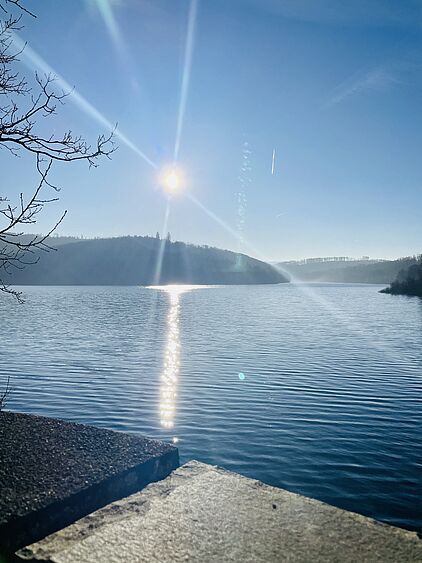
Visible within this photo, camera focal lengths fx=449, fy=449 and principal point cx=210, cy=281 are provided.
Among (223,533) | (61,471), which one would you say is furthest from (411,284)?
(223,533)

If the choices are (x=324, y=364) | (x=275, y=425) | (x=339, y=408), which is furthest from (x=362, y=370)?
(x=275, y=425)

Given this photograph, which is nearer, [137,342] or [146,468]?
[146,468]

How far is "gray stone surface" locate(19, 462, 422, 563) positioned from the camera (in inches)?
237

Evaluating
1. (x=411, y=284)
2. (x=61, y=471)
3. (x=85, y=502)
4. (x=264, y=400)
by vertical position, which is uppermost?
(x=411, y=284)

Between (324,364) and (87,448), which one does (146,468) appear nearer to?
(87,448)

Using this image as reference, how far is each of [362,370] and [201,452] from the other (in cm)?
1648

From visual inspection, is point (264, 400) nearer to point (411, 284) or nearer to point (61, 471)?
point (61, 471)

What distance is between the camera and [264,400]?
2027 centimetres

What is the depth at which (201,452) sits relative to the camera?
13.7m

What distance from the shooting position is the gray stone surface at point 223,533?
6.01 m

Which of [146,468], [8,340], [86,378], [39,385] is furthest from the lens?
[8,340]

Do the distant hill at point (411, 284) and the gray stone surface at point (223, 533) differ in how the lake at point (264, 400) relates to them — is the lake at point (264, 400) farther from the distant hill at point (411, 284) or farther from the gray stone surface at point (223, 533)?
the distant hill at point (411, 284)

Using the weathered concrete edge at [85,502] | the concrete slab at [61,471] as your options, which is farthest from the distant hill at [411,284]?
the weathered concrete edge at [85,502]

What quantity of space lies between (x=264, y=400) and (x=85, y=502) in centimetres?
1356
